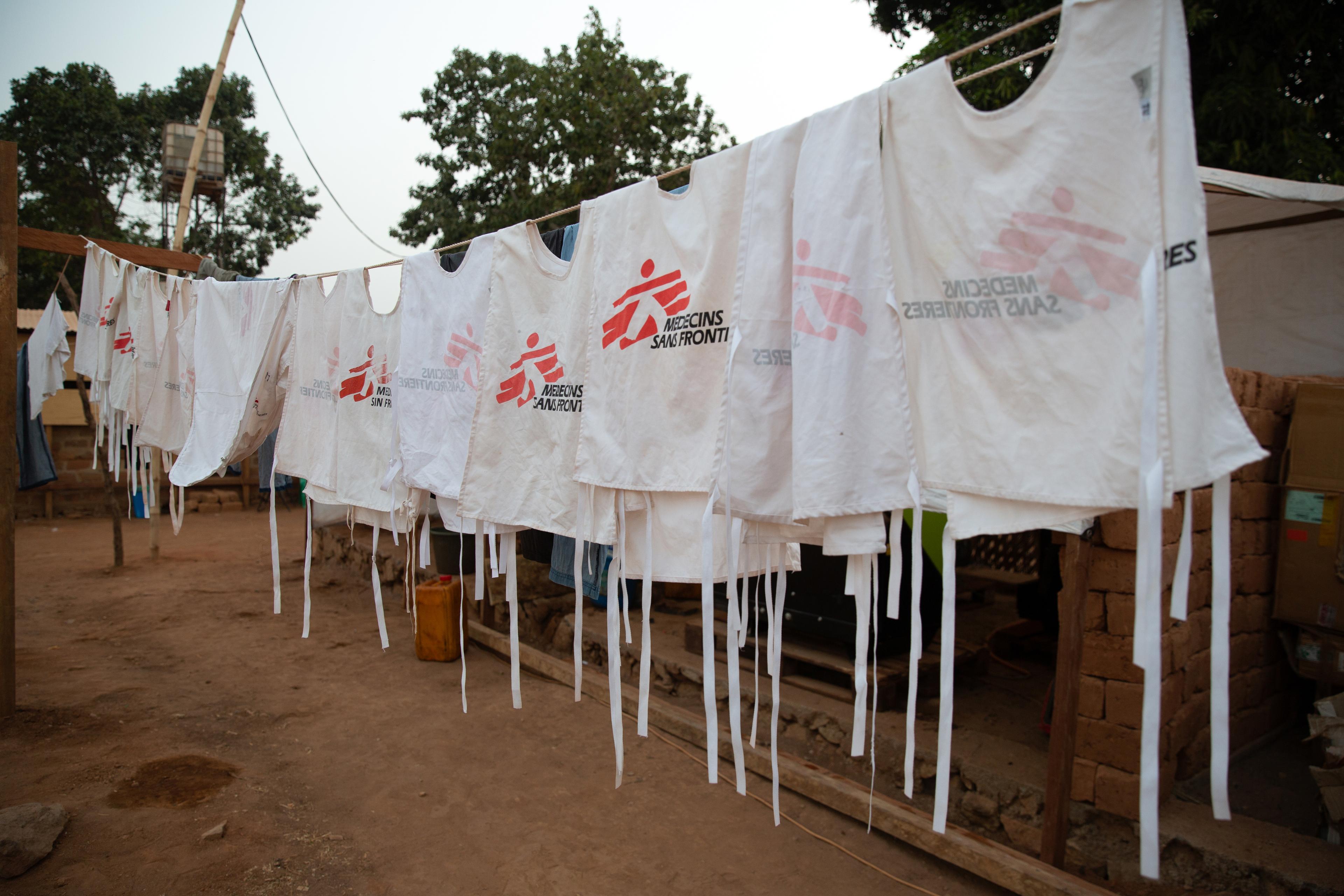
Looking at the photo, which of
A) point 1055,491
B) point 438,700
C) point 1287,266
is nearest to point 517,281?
point 1055,491

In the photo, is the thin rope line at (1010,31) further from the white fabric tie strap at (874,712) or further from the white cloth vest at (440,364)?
the white cloth vest at (440,364)

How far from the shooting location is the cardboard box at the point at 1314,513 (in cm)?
316

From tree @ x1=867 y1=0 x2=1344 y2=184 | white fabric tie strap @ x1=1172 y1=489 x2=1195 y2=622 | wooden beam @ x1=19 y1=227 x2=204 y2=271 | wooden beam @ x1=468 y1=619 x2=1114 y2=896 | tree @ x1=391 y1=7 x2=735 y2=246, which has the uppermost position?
tree @ x1=391 y1=7 x2=735 y2=246

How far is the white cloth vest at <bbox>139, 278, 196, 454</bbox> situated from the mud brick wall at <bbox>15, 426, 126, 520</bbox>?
9770 mm

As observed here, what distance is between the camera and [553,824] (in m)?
3.46

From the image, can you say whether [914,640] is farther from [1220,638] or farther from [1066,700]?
[1066,700]

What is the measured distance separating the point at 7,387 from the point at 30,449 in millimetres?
4804

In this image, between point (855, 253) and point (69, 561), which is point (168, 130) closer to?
point (69, 561)

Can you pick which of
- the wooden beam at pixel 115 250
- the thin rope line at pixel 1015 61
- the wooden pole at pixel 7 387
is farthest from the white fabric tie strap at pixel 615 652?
the wooden beam at pixel 115 250

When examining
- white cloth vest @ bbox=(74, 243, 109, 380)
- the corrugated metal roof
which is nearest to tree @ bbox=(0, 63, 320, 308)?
the corrugated metal roof

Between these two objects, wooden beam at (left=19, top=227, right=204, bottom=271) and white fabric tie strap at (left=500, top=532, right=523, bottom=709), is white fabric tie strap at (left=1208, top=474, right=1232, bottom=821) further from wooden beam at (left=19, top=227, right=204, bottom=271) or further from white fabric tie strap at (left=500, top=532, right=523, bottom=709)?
wooden beam at (left=19, top=227, right=204, bottom=271)

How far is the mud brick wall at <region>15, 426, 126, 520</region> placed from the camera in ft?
39.2

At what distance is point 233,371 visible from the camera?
3.82 meters

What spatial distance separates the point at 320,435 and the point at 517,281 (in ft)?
5.35
